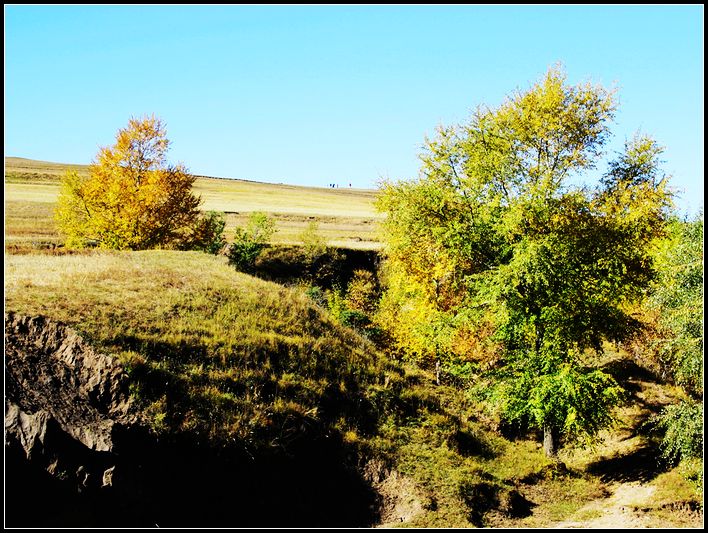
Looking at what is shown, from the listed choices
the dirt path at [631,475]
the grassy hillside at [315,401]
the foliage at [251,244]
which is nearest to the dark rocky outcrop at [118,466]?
the grassy hillside at [315,401]

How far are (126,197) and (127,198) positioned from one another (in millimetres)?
100

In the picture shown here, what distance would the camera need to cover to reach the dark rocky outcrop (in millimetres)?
11891

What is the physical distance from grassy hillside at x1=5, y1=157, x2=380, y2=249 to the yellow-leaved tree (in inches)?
244

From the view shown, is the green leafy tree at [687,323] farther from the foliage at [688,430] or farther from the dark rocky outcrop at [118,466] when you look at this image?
the dark rocky outcrop at [118,466]

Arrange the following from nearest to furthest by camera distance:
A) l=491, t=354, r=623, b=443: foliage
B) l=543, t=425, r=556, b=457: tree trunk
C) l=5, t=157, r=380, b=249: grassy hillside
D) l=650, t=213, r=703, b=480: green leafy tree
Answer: l=650, t=213, r=703, b=480: green leafy tree → l=491, t=354, r=623, b=443: foliage → l=543, t=425, r=556, b=457: tree trunk → l=5, t=157, r=380, b=249: grassy hillside

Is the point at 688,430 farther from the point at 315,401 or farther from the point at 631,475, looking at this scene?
the point at 315,401

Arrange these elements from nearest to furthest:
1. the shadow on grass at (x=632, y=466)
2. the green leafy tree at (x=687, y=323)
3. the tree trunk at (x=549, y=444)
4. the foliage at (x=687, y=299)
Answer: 1. the green leafy tree at (x=687, y=323)
2. the foliage at (x=687, y=299)
3. the shadow on grass at (x=632, y=466)
4. the tree trunk at (x=549, y=444)

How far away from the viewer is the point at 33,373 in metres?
14.6

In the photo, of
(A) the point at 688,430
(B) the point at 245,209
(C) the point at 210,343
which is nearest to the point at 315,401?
(C) the point at 210,343

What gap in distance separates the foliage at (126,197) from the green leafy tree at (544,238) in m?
23.3

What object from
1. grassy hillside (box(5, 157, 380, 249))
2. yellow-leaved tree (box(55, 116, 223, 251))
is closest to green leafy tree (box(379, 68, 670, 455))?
yellow-leaved tree (box(55, 116, 223, 251))

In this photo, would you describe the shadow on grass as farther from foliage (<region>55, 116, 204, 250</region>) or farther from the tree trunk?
foliage (<region>55, 116, 204, 250</region>)

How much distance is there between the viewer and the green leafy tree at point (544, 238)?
15.8 meters

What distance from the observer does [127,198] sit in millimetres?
34438
